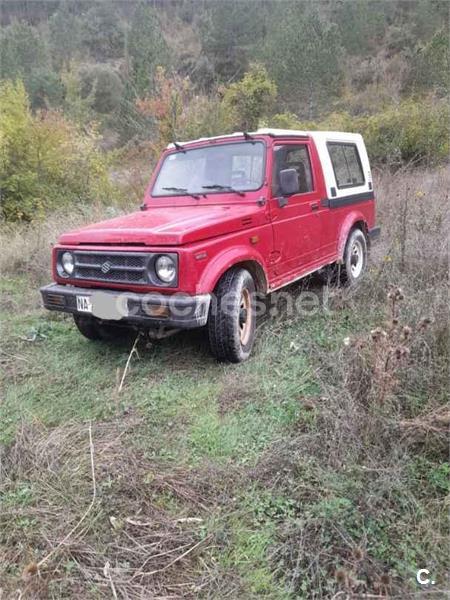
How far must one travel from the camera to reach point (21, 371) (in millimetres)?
3656

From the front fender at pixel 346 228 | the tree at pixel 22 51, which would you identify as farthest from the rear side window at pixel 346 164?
the tree at pixel 22 51

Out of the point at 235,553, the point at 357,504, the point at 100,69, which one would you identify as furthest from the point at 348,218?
the point at 100,69

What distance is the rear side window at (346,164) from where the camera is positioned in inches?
205

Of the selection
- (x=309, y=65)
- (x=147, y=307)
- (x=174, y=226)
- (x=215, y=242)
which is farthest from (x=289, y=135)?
(x=309, y=65)

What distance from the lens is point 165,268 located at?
312 cm

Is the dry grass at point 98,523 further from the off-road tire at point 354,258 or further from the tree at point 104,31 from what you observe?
the tree at point 104,31

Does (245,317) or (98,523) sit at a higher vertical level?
(245,317)

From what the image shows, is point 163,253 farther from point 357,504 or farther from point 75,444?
point 357,504

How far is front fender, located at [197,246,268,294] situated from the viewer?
10.3 ft

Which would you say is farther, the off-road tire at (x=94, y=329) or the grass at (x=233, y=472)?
the off-road tire at (x=94, y=329)

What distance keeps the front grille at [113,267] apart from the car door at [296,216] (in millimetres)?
1372

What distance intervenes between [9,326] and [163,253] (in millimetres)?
2373

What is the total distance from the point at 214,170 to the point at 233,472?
2.80m

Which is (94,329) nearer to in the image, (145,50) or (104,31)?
(145,50)
